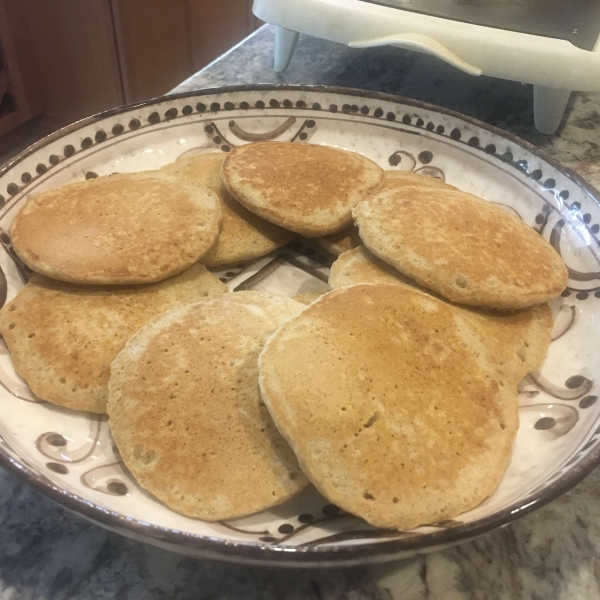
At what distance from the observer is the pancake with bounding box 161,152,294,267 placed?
95 cm

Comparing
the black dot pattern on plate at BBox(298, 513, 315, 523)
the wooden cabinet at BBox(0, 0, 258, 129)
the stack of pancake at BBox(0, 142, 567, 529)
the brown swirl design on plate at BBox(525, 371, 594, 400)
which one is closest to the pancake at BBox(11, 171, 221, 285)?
the stack of pancake at BBox(0, 142, 567, 529)

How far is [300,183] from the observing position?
0.97 meters

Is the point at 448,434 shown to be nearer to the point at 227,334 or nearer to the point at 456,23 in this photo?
the point at 227,334

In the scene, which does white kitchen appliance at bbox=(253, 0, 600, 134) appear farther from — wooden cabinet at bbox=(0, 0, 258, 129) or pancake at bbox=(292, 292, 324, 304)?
wooden cabinet at bbox=(0, 0, 258, 129)

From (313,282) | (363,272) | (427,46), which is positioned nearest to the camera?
(363,272)

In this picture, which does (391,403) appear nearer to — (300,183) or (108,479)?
(108,479)

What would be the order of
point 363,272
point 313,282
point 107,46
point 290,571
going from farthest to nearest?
point 107,46 → point 313,282 → point 363,272 → point 290,571

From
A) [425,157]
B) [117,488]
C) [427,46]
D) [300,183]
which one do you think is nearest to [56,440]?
[117,488]

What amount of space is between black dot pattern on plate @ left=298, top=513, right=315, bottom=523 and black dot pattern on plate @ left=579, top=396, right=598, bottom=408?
1.28 ft

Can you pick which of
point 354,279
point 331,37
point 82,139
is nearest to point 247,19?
point 331,37

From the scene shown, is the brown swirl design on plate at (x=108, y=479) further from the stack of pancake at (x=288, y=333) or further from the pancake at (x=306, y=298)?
the pancake at (x=306, y=298)

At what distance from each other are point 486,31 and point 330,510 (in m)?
0.96

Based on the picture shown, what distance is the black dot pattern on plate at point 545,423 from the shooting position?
2.38 feet

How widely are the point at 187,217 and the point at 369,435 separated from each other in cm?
49
